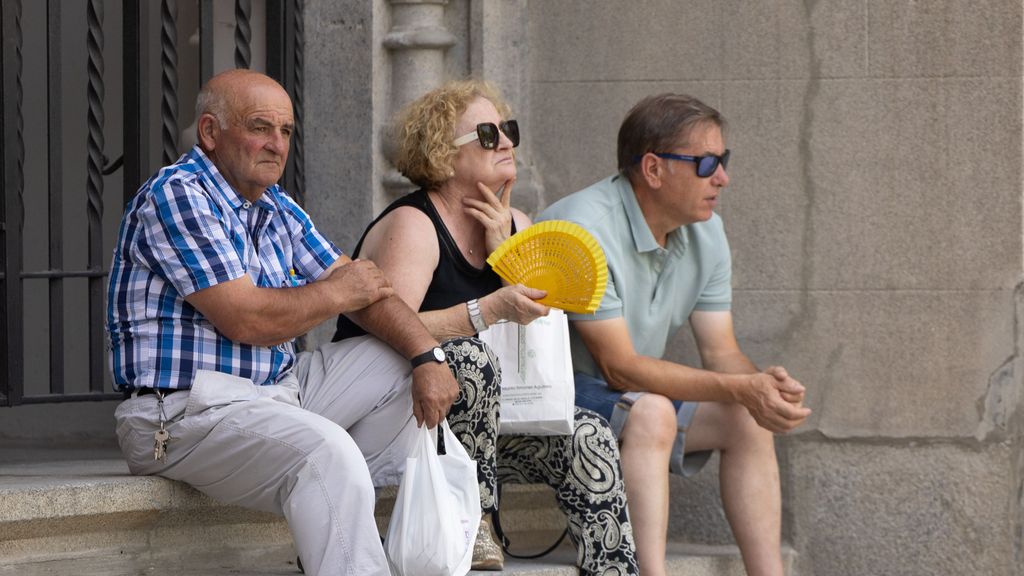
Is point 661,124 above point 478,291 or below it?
above

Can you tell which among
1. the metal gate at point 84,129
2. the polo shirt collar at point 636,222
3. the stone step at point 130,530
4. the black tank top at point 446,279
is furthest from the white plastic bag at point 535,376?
the metal gate at point 84,129

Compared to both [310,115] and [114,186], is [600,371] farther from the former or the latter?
[114,186]

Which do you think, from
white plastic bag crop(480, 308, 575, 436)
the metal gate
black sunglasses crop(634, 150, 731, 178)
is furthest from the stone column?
white plastic bag crop(480, 308, 575, 436)

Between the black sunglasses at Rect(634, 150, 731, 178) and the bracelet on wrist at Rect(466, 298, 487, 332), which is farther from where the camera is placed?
the black sunglasses at Rect(634, 150, 731, 178)

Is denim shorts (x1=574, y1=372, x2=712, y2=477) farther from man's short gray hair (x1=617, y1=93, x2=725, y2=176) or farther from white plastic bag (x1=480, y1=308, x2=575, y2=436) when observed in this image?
man's short gray hair (x1=617, y1=93, x2=725, y2=176)

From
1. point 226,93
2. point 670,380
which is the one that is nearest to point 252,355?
point 226,93

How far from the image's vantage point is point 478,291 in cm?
407

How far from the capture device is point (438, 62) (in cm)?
500

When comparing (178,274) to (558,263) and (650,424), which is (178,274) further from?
(650,424)

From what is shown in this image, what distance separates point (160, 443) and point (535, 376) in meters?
0.97

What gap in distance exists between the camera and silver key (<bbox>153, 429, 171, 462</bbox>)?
11.3ft

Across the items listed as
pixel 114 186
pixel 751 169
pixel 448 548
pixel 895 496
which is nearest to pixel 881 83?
pixel 751 169

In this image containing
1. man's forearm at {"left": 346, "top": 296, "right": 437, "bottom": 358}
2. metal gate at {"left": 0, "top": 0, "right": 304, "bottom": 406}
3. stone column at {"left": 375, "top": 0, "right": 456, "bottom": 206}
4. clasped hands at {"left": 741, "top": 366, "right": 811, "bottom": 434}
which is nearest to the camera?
man's forearm at {"left": 346, "top": 296, "right": 437, "bottom": 358}

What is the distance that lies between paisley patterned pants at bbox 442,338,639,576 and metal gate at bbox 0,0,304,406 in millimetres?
1386
